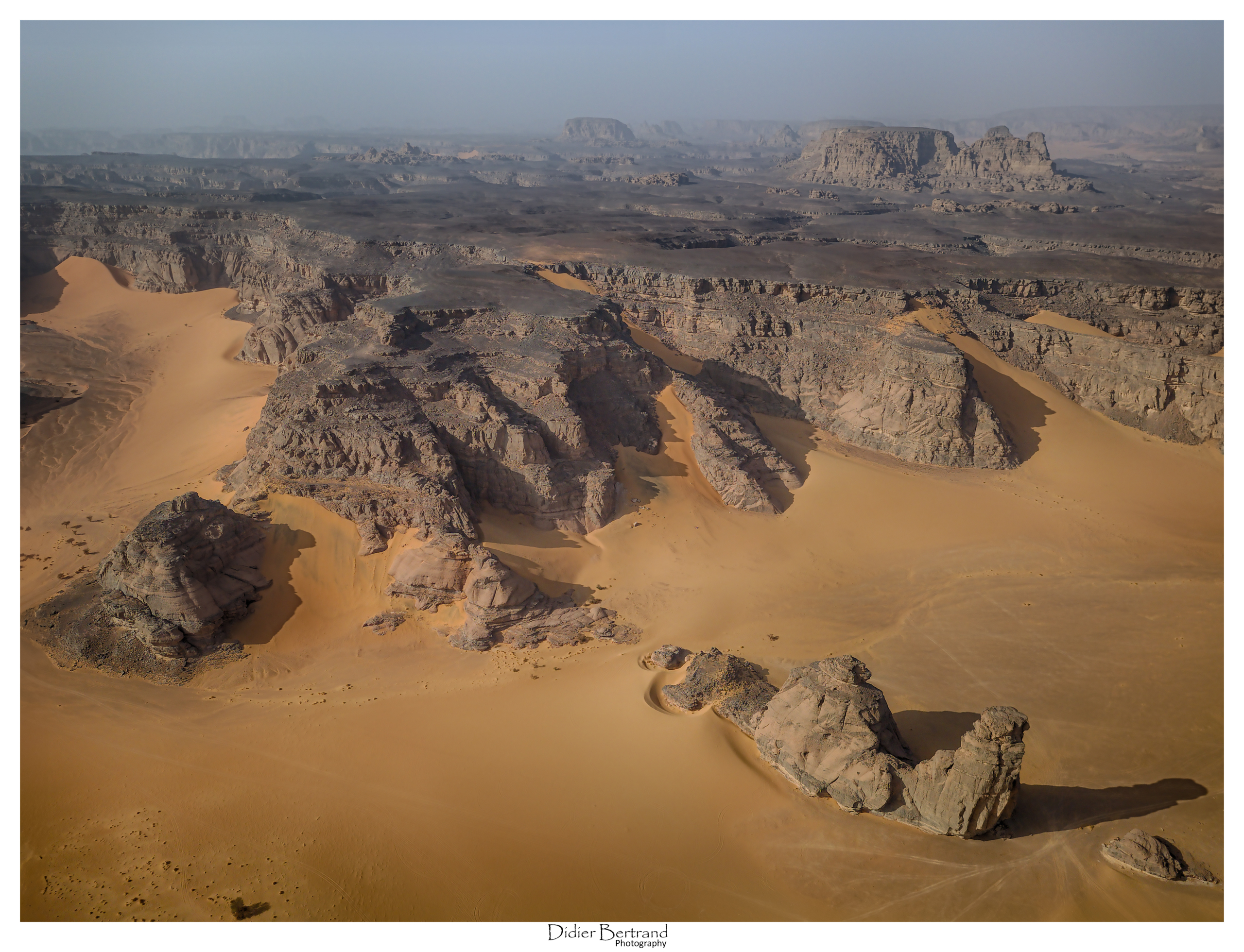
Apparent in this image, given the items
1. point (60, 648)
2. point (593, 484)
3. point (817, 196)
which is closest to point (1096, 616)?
point (593, 484)

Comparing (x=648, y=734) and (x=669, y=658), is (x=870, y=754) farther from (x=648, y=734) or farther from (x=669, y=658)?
(x=669, y=658)

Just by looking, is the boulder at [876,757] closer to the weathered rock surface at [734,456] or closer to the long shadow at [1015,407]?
the weathered rock surface at [734,456]

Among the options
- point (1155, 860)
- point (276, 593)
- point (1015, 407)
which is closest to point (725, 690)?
point (1155, 860)

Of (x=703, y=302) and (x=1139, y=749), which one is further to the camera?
(x=703, y=302)

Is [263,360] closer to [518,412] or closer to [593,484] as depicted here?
[518,412]

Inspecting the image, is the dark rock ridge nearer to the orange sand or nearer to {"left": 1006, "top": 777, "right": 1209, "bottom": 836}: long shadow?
{"left": 1006, "top": 777, "right": 1209, "bottom": 836}: long shadow

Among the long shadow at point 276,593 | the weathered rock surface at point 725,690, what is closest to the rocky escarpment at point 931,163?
the weathered rock surface at point 725,690
